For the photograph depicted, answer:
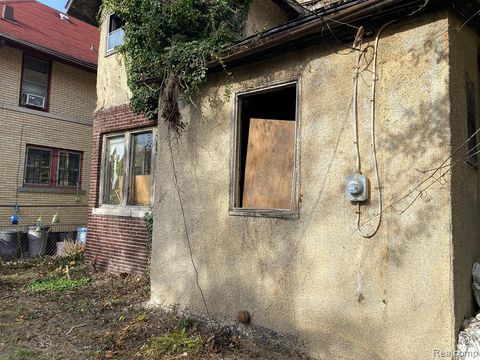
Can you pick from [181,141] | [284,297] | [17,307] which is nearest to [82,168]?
[17,307]

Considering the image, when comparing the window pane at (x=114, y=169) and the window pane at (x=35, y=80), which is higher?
the window pane at (x=35, y=80)

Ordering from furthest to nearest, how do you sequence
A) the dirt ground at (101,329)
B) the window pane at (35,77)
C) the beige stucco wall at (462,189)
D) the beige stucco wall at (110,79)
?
1. the window pane at (35,77)
2. the beige stucco wall at (110,79)
3. the dirt ground at (101,329)
4. the beige stucco wall at (462,189)

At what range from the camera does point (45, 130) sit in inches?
491

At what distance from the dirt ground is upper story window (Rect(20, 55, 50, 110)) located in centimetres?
648

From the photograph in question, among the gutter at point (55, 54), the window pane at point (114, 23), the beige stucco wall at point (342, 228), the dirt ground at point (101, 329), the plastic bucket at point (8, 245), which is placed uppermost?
the gutter at point (55, 54)

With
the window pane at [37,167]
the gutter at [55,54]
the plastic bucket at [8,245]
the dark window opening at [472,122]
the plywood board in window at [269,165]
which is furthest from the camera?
the window pane at [37,167]

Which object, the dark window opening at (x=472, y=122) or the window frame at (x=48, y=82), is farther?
the window frame at (x=48, y=82)

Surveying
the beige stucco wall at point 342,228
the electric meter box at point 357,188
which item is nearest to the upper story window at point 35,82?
the beige stucco wall at point 342,228

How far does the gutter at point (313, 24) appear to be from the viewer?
3852 mm

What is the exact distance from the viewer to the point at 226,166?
5367 mm

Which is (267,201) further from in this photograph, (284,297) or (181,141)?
(181,141)

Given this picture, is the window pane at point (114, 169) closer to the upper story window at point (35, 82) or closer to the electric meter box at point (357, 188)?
the upper story window at point (35, 82)

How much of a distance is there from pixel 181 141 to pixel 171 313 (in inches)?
99.2

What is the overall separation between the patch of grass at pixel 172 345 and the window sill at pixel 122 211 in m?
3.29
